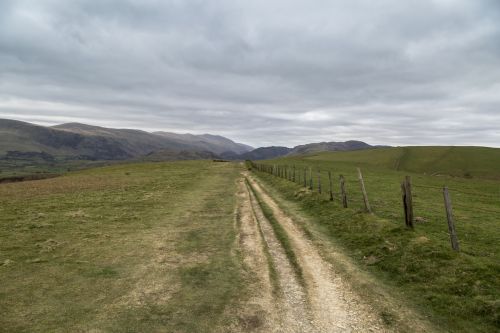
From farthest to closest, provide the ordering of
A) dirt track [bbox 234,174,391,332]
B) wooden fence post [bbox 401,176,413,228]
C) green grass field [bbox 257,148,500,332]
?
wooden fence post [bbox 401,176,413,228] < green grass field [bbox 257,148,500,332] < dirt track [bbox 234,174,391,332]

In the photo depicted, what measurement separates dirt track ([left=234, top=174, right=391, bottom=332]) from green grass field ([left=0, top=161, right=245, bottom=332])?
952 mm

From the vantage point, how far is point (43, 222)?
21766mm

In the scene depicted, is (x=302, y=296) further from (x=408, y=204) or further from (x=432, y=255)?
(x=408, y=204)

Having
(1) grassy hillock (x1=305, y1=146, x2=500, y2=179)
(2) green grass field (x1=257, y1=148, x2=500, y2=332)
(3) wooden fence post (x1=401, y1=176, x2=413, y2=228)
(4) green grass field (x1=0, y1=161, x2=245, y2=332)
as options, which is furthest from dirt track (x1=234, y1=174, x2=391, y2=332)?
(1) grassy hillock (x1=305, y1=146, x2=500, y2=179)

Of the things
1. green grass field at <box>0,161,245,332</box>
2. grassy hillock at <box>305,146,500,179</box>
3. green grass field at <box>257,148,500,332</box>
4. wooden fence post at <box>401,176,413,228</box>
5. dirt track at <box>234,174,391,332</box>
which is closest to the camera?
dirt track at <box>234,174,391,332</box>

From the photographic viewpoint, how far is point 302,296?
11055 millimetres

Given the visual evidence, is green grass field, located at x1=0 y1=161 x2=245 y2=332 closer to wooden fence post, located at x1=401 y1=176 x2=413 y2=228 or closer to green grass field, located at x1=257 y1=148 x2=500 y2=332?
green grass field, located at x1=257 y1=148 x2=500 y2=332

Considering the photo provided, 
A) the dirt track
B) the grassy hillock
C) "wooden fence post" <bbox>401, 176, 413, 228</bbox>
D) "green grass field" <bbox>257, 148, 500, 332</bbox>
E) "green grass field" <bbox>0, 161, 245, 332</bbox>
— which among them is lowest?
"green grass field" <bbox>0, 161, 245, 332</bbox>

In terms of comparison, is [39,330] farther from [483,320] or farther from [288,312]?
[483,320]

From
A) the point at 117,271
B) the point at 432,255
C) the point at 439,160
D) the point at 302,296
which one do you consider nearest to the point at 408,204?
the point at 432,255

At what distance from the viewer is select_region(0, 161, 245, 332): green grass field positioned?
31.4ft

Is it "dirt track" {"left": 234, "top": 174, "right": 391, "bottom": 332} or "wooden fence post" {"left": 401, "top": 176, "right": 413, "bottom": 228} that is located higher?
"wooden fence post" {"left": 401, "top": 176, "right": 413, "bottom": 228}

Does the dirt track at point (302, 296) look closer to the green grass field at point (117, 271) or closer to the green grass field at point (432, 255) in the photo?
the green grass field at point (117, 271)

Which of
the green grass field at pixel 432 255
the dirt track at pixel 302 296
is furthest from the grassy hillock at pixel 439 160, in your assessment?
the dirt track at pixel 302 296
